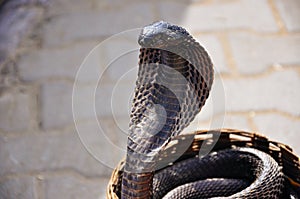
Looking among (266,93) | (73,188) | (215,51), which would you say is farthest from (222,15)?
(73,188)

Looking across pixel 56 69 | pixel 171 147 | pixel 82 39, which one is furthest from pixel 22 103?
pixel 171 147

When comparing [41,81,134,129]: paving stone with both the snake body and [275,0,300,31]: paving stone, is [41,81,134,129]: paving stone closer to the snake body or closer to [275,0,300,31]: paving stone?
[275,0,300,31]: paving stone

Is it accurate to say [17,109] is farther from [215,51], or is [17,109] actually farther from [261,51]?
[261,51]

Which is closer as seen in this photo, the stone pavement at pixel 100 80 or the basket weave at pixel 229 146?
the basket weave at pixel 229 146

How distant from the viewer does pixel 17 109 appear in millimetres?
3043

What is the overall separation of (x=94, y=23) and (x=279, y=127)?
1.31 metres

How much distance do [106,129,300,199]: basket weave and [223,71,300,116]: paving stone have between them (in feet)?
2.68

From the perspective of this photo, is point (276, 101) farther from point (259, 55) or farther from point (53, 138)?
point (53, 138)

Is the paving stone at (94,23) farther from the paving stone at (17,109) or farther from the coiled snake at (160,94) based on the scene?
the coiled snake at (160,94)

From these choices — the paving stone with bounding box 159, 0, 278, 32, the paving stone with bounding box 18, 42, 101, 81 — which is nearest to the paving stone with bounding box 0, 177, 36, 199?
the paving stone with bounding box 18, 42, 101, 81

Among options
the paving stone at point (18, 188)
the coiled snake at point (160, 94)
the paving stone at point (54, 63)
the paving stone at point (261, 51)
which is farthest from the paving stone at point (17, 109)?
the coiled snake at point (160, 94)

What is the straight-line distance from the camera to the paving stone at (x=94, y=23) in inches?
136

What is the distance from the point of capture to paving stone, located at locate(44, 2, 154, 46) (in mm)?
3465

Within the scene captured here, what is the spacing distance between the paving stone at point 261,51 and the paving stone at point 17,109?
43.2 inches
